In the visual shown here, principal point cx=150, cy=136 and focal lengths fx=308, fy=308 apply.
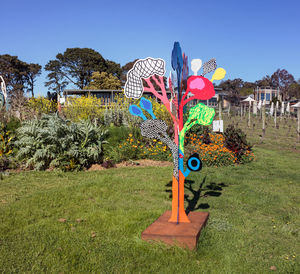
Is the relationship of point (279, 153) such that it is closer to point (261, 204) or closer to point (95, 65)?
point (261, 204)

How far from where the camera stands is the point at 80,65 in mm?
53000

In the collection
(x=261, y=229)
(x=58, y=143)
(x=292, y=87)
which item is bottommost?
(x=261, y=229)

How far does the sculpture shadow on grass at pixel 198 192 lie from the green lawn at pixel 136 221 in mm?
17

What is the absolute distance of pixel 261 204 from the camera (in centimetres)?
514

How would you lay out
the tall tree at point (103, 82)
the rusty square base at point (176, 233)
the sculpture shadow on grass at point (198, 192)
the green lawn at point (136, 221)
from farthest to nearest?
the tall tree at point (103, 82) → the sculpture shadow on grass at point (198, 192) → the rusty square base at point (176, 233) → the green lawn at point (136, 221)

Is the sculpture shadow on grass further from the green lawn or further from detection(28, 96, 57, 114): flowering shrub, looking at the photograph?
detection(28, 96, 57, 114): flowering shrub

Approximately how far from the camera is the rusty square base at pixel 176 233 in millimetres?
3391

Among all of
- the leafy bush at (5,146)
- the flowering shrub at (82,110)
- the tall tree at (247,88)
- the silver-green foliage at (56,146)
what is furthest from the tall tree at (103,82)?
the tall tree at (247,88)

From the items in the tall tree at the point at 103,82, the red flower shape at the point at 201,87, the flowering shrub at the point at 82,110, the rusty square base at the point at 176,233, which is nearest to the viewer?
the rusty square base at the point at 176,233

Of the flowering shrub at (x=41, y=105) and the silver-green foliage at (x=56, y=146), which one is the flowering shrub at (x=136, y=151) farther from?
the flowering shrub at (x=41, y=105)

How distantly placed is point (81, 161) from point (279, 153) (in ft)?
23.4

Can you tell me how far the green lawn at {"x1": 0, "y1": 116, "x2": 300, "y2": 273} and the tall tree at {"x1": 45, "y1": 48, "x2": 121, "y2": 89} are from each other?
4706 cm

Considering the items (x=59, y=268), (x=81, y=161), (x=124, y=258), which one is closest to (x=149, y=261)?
(x=124, y=258)

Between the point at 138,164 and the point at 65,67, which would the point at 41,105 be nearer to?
the point at 138,164
